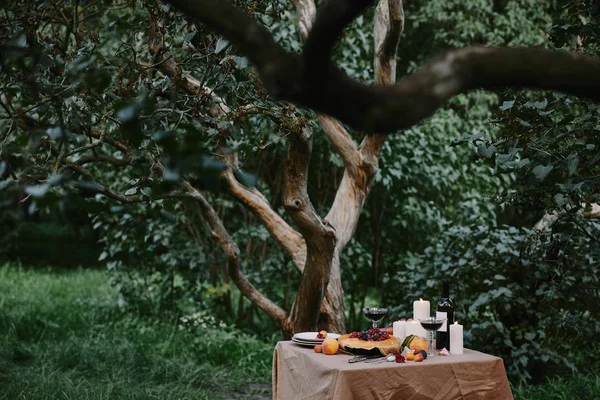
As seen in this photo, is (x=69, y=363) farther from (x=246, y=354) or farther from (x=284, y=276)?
(x=284, y=276)

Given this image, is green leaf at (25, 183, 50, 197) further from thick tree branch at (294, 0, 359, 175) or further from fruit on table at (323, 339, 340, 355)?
thick tree branch at (294, 0, 359, 175)

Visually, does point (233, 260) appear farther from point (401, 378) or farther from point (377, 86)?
point (377, 86)

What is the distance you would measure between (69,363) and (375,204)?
11.1 feet

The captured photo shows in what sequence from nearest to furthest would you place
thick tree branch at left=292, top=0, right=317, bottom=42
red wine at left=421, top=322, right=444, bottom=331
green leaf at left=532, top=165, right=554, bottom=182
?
green leaf at left=532, top=165, right=554, bottom=182 < red wine at left=421, top=322, right=444, bottom=331 < thick tree branch at left=292, top=0, right=317, bottom=42

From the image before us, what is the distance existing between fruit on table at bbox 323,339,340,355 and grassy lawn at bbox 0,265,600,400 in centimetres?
186

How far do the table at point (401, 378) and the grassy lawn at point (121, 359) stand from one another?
1.81 metres

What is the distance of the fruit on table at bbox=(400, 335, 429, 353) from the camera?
10.5ft

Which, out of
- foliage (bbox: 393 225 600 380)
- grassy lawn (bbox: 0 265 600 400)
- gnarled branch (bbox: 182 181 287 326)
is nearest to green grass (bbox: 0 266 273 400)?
grassy lawn (bbox: 0 265 600 400)

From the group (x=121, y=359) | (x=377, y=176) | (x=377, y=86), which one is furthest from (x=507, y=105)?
(x=121, y=359)

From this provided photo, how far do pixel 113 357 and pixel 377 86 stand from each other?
5056 mm

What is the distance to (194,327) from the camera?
22.1 feet

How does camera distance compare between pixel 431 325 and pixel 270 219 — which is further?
pixel 270 219

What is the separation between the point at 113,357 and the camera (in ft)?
18.4

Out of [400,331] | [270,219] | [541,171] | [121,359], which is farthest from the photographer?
[121,359]
